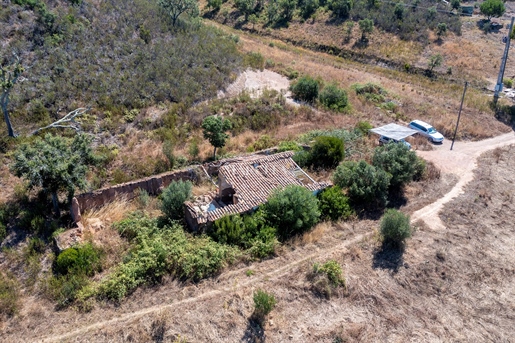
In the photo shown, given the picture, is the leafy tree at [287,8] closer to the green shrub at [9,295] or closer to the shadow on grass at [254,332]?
the green shrub at [9,295]

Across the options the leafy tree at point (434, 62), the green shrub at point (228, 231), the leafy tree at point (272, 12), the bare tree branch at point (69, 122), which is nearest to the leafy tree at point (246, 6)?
the leafy tree at point (272, 12)

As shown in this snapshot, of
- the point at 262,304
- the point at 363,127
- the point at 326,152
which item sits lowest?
the point at 363,127

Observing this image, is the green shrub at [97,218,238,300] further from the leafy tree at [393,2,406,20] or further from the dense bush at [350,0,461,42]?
the leafy tree at [393,2,406,20]

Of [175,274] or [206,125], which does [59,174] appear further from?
[206,125]

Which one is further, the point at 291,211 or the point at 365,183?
the point at 365,183

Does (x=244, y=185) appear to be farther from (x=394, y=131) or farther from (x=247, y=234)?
(x=394, y=131)

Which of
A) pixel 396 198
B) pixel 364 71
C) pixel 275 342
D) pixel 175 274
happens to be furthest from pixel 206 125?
pixel 364 71

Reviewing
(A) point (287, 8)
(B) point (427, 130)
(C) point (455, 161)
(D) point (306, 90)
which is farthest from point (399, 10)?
(C) point (455, 161)

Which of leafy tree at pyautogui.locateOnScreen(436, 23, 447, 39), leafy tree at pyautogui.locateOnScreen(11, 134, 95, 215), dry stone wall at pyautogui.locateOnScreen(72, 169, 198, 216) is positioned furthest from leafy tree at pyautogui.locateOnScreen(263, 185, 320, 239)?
leafy tree at pyautogui.locateOnScreen(436, 23, 447, 39)
